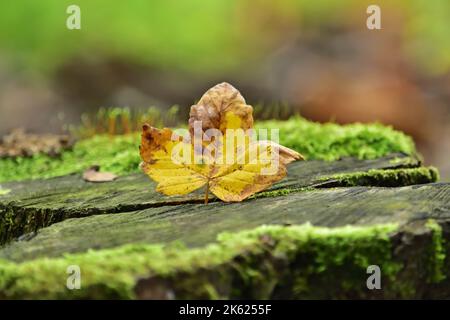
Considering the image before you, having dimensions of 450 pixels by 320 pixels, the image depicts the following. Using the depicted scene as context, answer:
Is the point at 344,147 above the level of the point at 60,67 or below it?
below

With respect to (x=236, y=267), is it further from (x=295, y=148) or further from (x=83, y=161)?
(x=83, y=161)

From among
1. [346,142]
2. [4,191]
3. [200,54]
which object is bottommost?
[4,191]

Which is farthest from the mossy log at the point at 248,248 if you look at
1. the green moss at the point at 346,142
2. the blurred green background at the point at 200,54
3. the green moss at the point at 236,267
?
the blurred green background at the point at 200,54

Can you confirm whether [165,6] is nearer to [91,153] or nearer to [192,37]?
[192,37]

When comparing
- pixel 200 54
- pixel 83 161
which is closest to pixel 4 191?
pixel 83 161

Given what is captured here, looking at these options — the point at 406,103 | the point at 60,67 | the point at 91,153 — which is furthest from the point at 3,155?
the point at 406,103

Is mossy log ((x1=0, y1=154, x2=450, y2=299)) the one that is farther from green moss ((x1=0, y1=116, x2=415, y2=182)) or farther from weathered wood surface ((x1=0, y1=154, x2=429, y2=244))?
green moss ((x1=0, y1=116, x2=415, y2=182))
